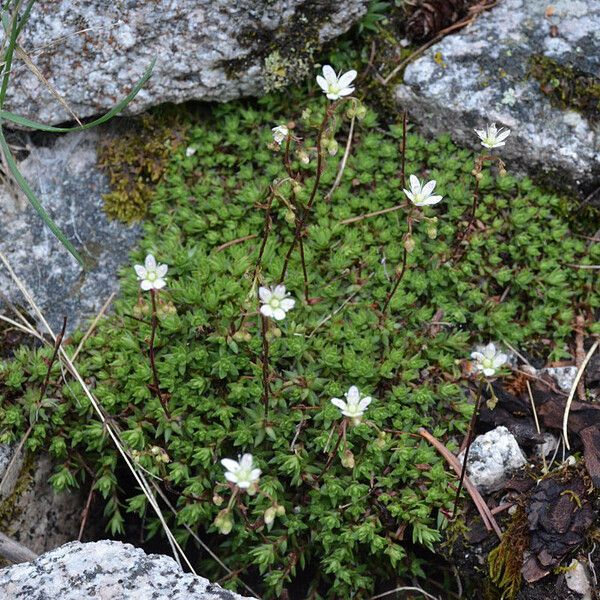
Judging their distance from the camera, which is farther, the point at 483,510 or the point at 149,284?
the point at 483,510

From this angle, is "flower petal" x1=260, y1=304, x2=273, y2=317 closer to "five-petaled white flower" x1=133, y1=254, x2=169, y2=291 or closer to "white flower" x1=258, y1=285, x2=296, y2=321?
"white flower" x1=258, y1=285, x2=296, y2=321

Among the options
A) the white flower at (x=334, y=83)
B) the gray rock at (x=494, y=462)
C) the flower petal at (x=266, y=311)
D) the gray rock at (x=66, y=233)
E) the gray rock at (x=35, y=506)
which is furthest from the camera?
the gray rock at (x=66, y=233)

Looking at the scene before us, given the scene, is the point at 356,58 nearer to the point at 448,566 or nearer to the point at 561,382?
the point at 561,382

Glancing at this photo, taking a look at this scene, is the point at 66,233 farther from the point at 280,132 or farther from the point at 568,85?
the point at 568,85

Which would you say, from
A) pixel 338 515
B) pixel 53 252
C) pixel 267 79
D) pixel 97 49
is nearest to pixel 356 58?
pixel 267 79

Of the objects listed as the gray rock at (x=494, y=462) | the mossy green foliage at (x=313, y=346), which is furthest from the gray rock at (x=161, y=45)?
the gray rock at (x=494, y=462)

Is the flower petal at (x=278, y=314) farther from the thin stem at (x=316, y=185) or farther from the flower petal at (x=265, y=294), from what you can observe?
the thin stem at (x=316, y=185)
